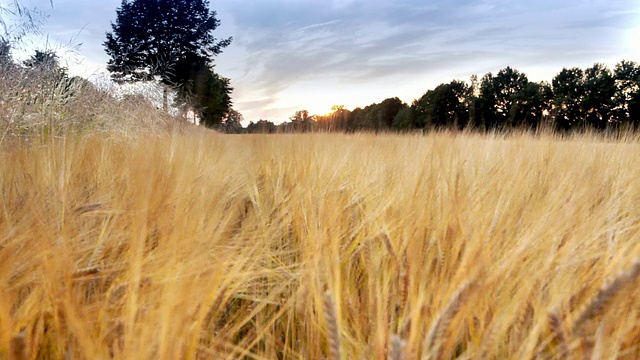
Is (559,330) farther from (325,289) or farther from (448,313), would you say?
(325,289)

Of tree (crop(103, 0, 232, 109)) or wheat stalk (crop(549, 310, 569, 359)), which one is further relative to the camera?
tree (crop(103, 0, 232, 109))

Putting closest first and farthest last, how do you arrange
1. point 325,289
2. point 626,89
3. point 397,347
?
point 397,347
point 325,289
point 626,89

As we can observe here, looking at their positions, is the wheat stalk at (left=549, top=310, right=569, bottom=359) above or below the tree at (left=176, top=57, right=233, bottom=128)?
below

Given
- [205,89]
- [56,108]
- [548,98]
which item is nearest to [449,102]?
[548,98]

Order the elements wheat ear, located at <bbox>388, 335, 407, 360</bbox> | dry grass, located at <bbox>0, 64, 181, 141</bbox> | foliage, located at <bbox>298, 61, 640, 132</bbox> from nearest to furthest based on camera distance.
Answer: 1. wheat ear, located at <bbox>388, 335, 407, 360</bbox>
2. dry grass, located at <bbox>0, 64, 181, 141</bbox>
3. foliage, located at <bbox>298, 61, 640, 132</bbox>

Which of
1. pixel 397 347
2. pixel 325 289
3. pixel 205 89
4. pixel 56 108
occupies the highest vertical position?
pixel 205 89

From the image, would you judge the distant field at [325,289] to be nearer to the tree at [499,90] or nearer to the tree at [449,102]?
the tree at [449,102]

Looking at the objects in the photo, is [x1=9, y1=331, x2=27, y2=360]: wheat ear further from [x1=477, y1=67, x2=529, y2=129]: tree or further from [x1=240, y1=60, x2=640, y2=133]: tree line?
[x1=477, y1=67, x2=529, y2=129]: tree

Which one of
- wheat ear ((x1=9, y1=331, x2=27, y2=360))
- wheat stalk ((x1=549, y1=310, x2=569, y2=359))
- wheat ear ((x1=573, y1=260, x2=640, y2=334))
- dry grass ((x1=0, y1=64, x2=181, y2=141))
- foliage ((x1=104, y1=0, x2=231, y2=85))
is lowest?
wheat ear ((x1=9, y1=331, x2=27, y2=360))

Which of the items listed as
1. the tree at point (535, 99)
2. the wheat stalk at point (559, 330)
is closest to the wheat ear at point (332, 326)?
the wheat stalk at point (559, 330)

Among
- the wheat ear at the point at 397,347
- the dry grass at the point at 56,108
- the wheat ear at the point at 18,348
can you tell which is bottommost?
the wheat ear at the point at 18,348

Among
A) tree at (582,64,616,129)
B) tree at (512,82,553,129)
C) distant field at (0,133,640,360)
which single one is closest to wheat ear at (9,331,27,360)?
distant field at (0,133,640,360)

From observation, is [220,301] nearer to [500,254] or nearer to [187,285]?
[187,285]

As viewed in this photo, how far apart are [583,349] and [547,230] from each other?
0.92 feet
